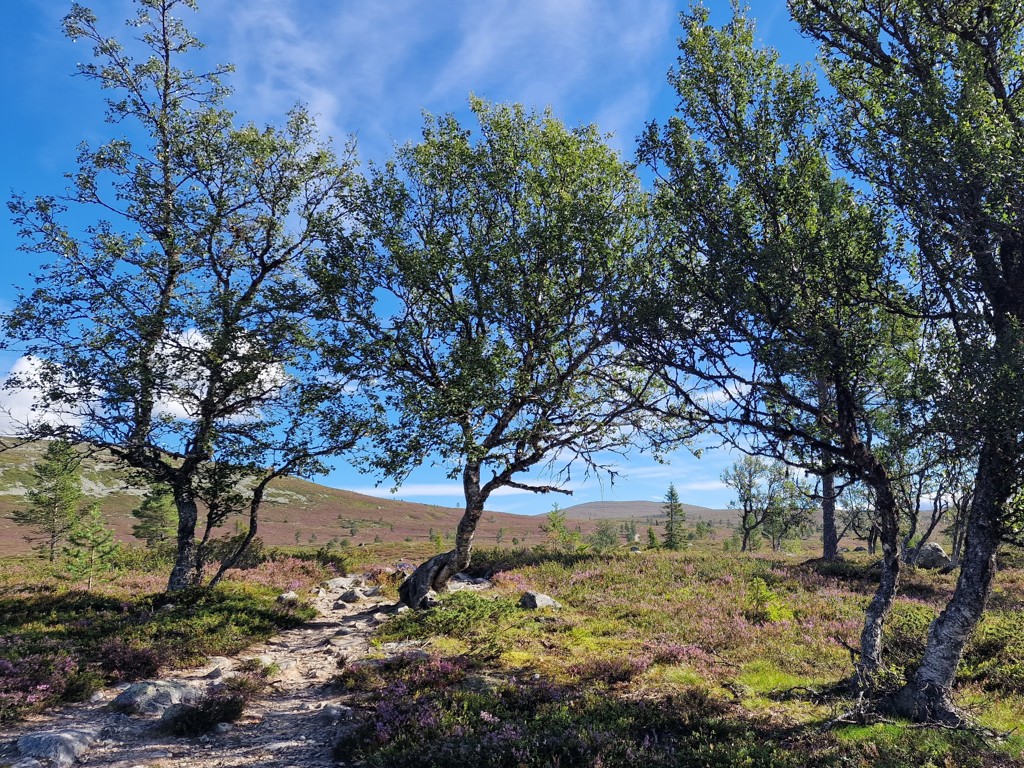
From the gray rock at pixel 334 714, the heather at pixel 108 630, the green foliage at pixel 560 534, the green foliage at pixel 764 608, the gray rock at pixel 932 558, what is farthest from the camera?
the green foliage at pixel 560 534

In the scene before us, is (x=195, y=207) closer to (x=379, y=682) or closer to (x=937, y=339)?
(x=379, y=682)

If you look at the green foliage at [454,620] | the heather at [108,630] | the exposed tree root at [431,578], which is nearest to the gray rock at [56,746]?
the heather at [108,630]

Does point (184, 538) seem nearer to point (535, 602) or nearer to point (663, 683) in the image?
point (535, 602)

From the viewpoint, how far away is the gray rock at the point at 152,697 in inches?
380

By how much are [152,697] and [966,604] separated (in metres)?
14.7

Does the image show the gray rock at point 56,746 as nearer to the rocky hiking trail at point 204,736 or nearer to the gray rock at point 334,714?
the rocky hiking trail at point 204,736

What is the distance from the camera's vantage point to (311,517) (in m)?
144

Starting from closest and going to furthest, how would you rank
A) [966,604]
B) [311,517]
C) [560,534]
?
[966,604], [560,534], [311,517]

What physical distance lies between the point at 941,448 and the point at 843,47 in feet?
28.3

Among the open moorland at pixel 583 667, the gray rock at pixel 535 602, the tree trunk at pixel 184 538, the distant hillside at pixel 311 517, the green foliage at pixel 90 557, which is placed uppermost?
the tree trunk at pixel 184 538

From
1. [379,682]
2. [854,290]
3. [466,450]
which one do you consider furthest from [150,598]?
[854,290]

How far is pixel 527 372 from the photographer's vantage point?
16.6 meters

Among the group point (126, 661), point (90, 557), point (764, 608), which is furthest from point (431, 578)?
point (90, 557)

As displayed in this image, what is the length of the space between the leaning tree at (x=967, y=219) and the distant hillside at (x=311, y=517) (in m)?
89.9
